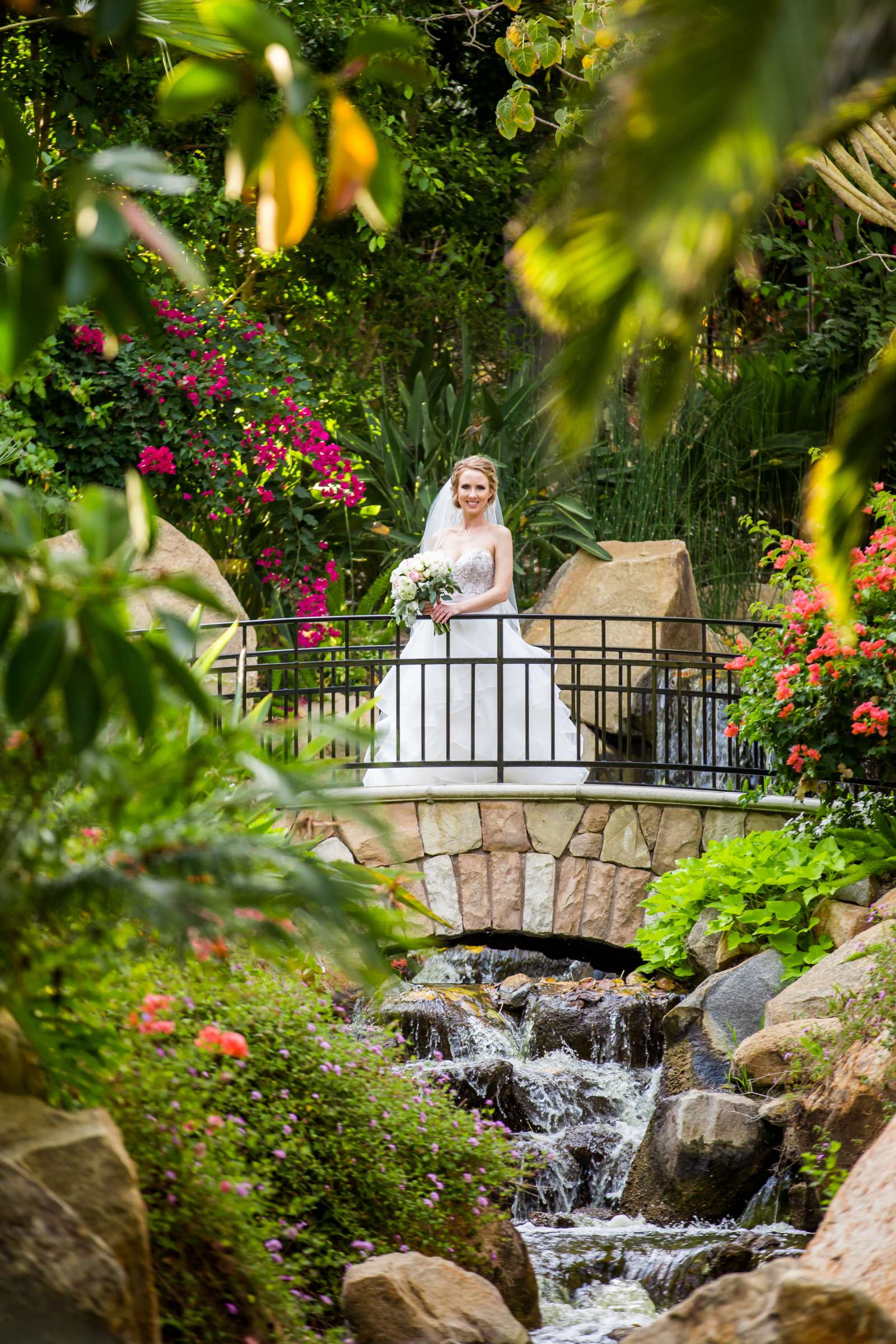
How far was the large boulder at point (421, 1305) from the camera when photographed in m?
Answer: 3.12

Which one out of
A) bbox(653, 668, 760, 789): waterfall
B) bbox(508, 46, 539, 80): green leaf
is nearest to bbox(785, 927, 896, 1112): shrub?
bbox(653, 668, 760, 789): waterfall

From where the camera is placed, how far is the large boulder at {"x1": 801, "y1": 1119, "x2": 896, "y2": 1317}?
2.78m

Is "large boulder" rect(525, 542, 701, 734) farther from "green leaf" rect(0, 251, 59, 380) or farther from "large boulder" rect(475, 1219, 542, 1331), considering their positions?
"green leaf" rect(0, 251, 59, 380)

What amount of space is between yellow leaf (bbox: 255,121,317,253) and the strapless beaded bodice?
684 centimetres

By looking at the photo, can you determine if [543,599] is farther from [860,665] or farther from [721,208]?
[721,208]

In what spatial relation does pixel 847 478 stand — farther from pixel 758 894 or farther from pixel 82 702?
pixel 758 894

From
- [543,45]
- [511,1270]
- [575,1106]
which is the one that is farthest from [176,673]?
[543,45]

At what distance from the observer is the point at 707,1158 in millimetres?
5156

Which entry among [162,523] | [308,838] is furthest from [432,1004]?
[162,523]

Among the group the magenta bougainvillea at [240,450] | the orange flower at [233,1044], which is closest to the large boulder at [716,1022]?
the orange flower at [233,1044]

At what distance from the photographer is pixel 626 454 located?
1188 centimetres

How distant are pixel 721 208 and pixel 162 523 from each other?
819cm

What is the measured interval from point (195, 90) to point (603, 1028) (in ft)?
18.7

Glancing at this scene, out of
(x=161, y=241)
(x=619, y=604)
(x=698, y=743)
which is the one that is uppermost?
(x=619, y=604)
